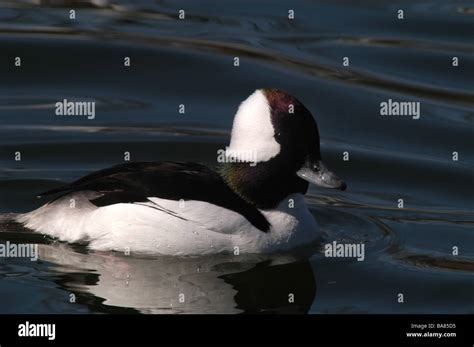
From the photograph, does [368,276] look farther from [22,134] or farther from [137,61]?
[137,61]

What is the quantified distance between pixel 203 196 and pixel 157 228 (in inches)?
18.2

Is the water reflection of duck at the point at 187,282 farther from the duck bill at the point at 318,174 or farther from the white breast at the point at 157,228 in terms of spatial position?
the duck bill at the point at 318,174

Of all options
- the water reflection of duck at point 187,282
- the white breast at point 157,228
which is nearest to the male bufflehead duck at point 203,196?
the white breast at point 157,228

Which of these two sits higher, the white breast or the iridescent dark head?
the iridescent dark head

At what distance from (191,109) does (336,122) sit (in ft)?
5.36

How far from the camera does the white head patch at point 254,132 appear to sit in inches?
469

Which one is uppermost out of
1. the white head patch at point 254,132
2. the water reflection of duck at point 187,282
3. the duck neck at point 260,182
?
the white head patch at point 254,132

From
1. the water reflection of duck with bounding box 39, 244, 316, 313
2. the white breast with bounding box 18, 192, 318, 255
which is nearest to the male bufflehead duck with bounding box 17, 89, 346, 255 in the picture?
the white breast with bounding box 18, 192, 318, 255

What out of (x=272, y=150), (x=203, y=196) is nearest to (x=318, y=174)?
(x=272, y=150)

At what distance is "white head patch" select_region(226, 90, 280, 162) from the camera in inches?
469

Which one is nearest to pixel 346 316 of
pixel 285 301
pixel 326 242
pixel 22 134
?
pixel 285 301

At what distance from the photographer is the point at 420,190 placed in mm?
14344

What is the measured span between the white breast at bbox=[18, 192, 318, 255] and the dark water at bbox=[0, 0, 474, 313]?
110 millimetres

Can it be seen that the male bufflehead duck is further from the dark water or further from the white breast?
the dark water
